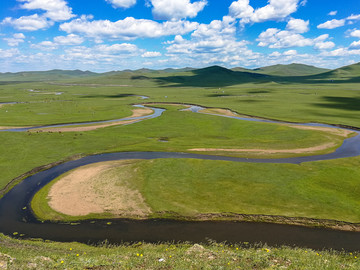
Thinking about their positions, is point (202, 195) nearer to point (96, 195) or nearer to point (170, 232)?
point (170, 232)

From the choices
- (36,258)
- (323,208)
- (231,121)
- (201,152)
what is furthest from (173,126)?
(36,258)

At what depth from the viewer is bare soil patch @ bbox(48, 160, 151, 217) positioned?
34.1 m

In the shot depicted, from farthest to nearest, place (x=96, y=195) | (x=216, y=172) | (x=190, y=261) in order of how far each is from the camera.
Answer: (x=216, y=172), (x=96, y=195), (x=190, y=261)

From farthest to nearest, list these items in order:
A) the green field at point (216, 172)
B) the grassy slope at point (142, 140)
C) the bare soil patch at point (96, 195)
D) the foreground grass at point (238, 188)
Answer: the grassy slope at point (142, 140), the bare soil patch at point (96, 195), the green field at point (216, 172), the foreground grass at point (238, 188)

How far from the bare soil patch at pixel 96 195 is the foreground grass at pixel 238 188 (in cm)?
69

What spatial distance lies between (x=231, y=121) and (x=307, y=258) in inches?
3249

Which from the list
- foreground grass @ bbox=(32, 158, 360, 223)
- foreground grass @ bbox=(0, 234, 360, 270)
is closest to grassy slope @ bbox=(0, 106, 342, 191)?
foreground grass @ bbox=(32, 158, 360, 223)

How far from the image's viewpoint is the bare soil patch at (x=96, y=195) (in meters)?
34.1

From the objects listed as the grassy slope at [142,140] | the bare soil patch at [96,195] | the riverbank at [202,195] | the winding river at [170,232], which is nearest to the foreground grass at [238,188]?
the riverbank at [202,195]

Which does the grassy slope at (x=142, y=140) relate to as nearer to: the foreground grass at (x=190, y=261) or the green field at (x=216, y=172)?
the green field at (x=216, y=172)

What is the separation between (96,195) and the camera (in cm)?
3828

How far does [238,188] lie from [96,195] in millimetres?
22969

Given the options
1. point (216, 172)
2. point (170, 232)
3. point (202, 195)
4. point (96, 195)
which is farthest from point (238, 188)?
point (96, 195)

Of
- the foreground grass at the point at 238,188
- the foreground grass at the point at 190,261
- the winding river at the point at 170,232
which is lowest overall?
the winding river at the point at 170,232
